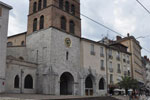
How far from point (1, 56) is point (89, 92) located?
19.0m

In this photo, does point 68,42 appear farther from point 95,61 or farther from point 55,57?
point 95,61

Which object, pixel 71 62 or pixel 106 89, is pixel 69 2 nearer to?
pixel 71 62

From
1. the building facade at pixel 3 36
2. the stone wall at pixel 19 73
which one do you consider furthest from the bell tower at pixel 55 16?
the building facade at pixel 3 36

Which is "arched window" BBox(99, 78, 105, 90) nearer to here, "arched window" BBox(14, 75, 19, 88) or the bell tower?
the bell tower

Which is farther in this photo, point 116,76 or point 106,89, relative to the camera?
point 116,76

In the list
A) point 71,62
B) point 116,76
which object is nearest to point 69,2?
point 71,62

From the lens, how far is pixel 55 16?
109 ft

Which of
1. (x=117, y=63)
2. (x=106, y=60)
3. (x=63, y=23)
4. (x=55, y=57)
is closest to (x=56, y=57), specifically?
(x=55, y=57)

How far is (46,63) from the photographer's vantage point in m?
31.4

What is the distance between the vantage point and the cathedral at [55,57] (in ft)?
98.7

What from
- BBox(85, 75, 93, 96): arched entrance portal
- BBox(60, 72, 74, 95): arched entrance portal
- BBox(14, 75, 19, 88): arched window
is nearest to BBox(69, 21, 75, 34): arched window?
BBox(60, 72, 74, 95): arched entrance portal

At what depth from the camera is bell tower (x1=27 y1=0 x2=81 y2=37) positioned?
33156mm

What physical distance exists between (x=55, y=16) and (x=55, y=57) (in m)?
6.87

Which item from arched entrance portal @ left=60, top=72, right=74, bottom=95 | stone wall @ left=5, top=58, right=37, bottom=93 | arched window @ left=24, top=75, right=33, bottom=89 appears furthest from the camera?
arched entrance portal @ left=60, top=72, right=74, bottom=95
